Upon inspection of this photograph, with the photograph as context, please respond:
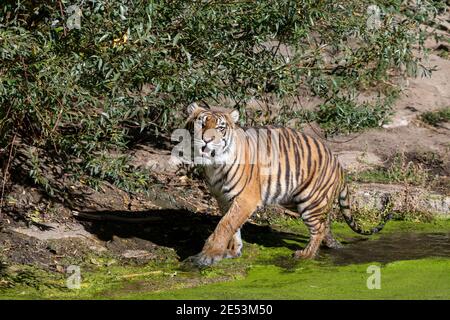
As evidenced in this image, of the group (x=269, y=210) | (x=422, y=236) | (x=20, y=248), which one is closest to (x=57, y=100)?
(x=20, y=248)

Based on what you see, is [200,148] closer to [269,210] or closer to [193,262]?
[193,262]

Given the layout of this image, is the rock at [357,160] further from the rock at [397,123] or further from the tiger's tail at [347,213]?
the tiger's tail at [347,213]

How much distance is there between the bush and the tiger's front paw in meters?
0.96

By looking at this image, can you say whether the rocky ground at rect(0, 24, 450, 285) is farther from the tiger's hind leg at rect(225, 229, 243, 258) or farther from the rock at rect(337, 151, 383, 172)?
the tiger's hind leg at rect(225, 229, 243, 258)

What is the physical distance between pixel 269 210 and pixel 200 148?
7.52ft

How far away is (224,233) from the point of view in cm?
821

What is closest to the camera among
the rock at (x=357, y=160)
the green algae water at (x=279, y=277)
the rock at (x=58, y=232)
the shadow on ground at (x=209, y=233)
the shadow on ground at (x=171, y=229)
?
the green algae water at (x=279, y=277)

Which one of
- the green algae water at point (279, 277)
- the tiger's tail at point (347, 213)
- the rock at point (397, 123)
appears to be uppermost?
the rock at point (397, 123)

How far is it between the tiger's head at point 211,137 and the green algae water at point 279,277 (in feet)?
3.08

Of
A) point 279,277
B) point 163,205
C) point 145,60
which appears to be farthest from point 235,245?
point 145,60

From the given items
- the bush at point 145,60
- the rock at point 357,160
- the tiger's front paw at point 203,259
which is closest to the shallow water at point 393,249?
the tiger's front paw at point 203,259

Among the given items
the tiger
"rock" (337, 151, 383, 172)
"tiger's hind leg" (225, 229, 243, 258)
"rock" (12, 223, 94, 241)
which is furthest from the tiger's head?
"rock" (337, 151, 383, 172)

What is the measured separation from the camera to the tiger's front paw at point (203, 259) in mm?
8047

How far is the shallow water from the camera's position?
8.62 m
